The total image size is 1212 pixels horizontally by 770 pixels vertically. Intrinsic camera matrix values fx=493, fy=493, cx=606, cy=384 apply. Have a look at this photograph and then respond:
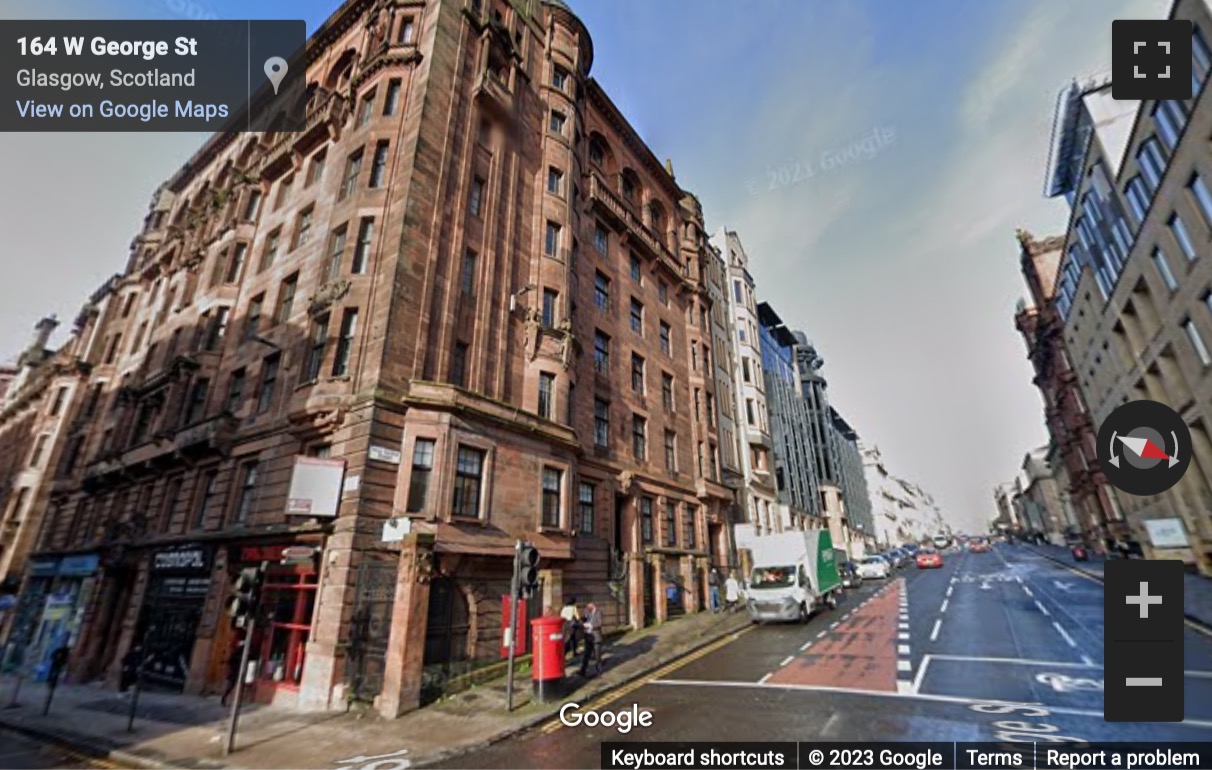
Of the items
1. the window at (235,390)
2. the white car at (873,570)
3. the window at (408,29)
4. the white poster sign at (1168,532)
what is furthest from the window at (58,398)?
the white poster sign at (1168,532)

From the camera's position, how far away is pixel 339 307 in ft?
53.3

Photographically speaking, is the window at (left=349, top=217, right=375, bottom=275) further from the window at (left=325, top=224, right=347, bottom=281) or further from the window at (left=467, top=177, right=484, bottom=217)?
the window at (left=467, top=177, right=484, bottom=217)

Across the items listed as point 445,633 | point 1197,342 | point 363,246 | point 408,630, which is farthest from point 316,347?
point 1197,342

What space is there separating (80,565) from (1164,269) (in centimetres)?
5458

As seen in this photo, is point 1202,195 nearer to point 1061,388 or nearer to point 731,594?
point 731,594

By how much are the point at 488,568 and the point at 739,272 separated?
38.7 m

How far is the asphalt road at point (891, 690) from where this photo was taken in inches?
317

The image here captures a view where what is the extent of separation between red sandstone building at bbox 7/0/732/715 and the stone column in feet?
0.23

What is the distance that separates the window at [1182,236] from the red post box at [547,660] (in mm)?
29865

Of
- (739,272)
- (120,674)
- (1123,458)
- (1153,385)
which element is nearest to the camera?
(1123,458)

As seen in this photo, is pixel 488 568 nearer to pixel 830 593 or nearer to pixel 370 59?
pixel 830 593

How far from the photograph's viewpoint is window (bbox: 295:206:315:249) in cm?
2082

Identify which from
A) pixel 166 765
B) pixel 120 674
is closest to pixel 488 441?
pixel 166 765

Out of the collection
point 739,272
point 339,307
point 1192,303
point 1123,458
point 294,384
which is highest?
point 739,272
